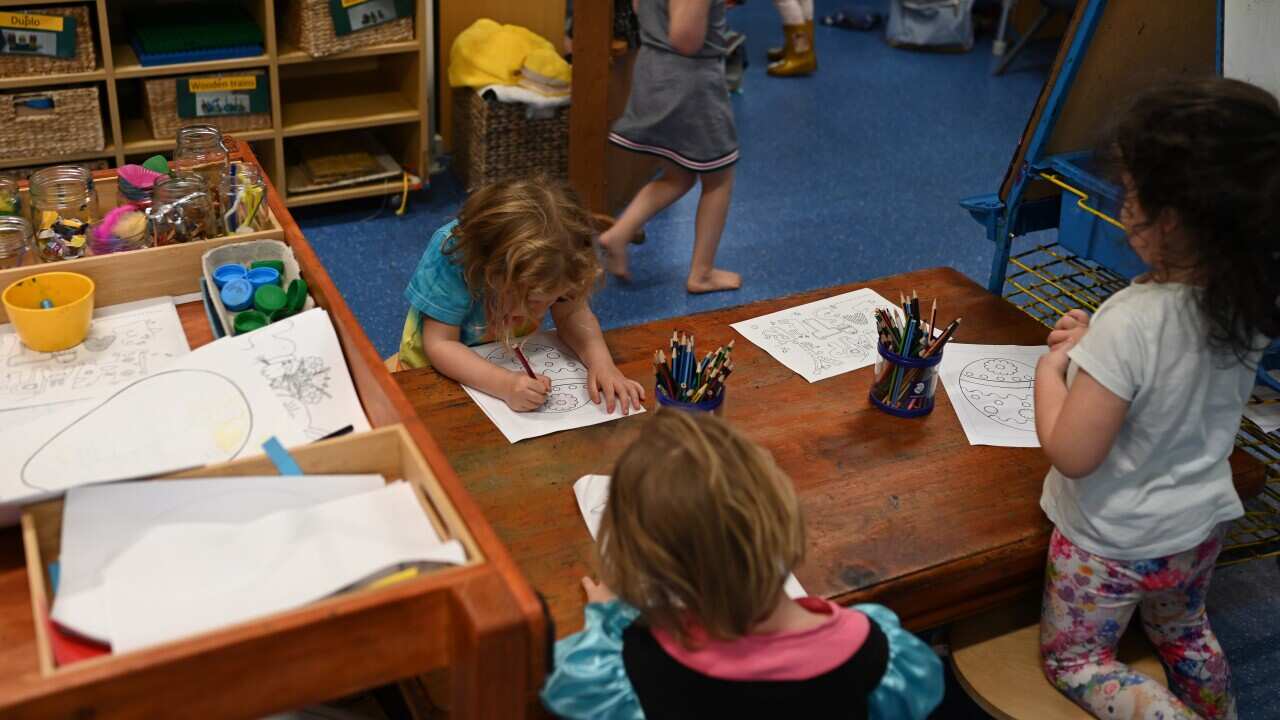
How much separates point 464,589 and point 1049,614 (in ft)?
2.65

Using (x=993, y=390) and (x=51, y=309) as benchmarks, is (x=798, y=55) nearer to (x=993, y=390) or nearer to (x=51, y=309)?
(x=993, y=390)

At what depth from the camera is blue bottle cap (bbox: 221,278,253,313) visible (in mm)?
1418

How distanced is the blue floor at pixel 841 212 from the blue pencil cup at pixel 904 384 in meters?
0.54

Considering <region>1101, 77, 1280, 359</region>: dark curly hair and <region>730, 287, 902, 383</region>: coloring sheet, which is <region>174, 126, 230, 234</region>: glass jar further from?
<region>1101, 77, 1280, 359</region>: dark curly hair

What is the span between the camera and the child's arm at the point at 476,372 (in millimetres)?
1575

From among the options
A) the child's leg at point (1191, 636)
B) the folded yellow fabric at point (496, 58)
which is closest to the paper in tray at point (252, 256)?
the child's leg at point (1191, 636)

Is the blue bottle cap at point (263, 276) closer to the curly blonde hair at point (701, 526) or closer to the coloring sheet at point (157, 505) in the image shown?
the coloring sheet at point (157, 505)

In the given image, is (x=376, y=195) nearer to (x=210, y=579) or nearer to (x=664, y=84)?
(x=664, y=84)

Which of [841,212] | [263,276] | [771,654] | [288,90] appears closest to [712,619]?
[771,654]

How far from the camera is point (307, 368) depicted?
1317mm

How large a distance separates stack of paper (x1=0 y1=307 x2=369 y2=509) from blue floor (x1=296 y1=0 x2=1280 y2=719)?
1131 mm

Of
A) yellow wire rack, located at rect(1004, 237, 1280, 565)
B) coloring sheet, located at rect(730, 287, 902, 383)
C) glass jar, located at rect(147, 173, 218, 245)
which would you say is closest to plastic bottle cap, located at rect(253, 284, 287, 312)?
glass jar, located at rect(147, 173, 218, 245)

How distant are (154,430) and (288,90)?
8.30 feet

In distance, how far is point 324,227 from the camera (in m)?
3.36
